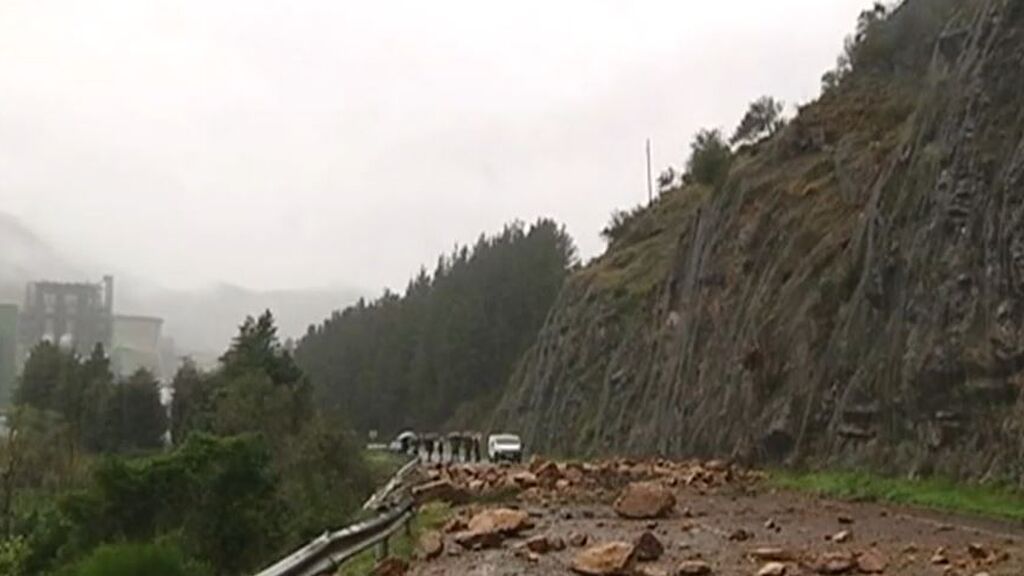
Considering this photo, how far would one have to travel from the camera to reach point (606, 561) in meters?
11.7

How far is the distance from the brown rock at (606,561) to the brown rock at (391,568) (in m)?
1.59

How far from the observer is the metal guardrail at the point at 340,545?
29.6ft

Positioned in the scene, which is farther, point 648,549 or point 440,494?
point 440,494

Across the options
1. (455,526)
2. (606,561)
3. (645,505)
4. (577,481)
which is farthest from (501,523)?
(577,481)

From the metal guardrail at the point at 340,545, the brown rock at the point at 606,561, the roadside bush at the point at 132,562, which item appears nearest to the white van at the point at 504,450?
the metal guardrail at the point at 340,545

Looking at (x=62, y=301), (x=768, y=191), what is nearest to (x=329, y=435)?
(x=768, y=191)

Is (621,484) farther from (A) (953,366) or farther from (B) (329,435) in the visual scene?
(B) (329,435)

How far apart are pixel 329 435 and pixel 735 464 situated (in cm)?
1945

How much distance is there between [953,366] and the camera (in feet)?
82.5

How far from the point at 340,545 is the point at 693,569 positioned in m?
3.13

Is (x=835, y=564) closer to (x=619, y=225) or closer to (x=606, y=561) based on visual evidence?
(x=606, y=561)

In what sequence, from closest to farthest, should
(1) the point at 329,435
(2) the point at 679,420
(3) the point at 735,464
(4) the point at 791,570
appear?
(4) the point at 791,570 < (3) the point at 735,464 < (2) the point at 679,420 < (1) the point at 329,435

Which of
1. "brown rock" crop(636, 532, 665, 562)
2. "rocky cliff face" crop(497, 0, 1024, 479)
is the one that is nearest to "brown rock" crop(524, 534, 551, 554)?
"brown rock" crop(636, 532, 665, 562)

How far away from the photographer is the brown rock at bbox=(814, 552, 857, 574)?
11.5 meters
